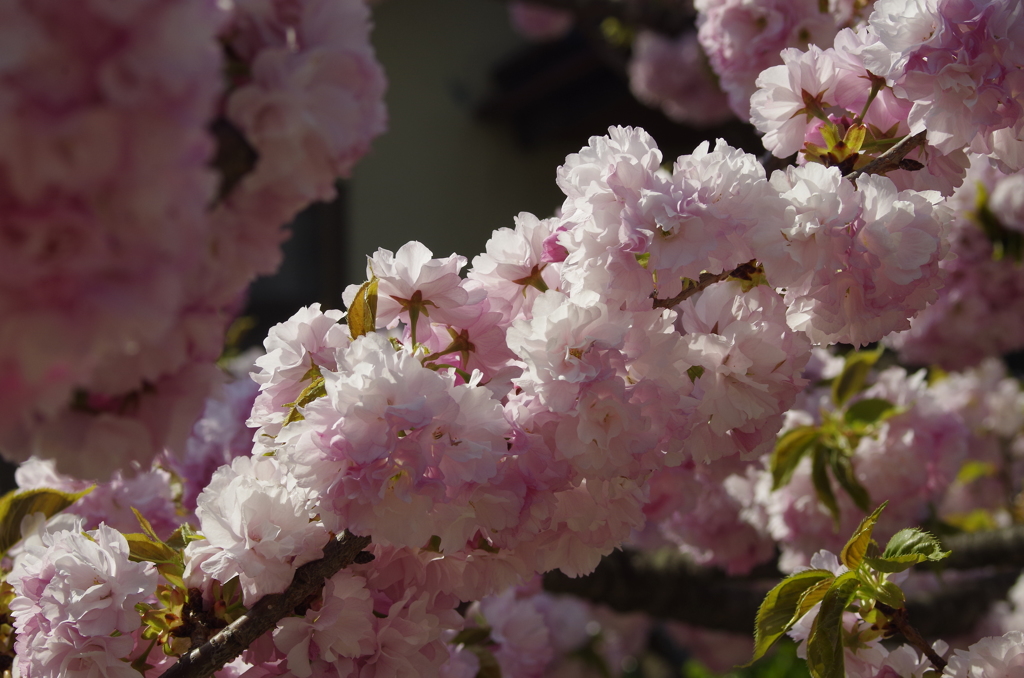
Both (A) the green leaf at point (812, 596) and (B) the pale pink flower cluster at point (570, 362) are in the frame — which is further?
(A) the green leaf at point (812, 596)

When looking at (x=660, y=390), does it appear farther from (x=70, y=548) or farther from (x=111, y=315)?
(x=70, y=548)

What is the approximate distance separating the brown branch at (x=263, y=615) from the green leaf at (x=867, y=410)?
852mm

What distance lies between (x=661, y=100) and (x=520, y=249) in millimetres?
2439

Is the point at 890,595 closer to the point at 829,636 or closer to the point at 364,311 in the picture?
the point at 829,636

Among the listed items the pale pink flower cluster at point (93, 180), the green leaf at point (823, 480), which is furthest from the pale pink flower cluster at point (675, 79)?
the pale pink flower cluster at point (93, 180)

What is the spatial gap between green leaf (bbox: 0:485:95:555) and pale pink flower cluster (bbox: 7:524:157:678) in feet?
0.49

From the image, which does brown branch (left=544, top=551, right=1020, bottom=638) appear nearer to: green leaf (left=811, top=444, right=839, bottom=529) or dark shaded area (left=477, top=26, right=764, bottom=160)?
green leaf (left=811, top=444, right=839, bottom=529)

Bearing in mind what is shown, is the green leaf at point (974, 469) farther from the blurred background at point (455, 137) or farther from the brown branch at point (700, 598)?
the blurred background at point (455, 137)

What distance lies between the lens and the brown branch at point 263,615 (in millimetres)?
650

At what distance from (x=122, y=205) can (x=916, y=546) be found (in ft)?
2.31

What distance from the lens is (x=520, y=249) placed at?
0.66 metres

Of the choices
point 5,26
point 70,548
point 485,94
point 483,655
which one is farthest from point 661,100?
point 5,26

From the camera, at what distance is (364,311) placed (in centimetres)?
62

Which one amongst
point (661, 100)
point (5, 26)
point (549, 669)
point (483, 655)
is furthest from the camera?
point (661, 100)
